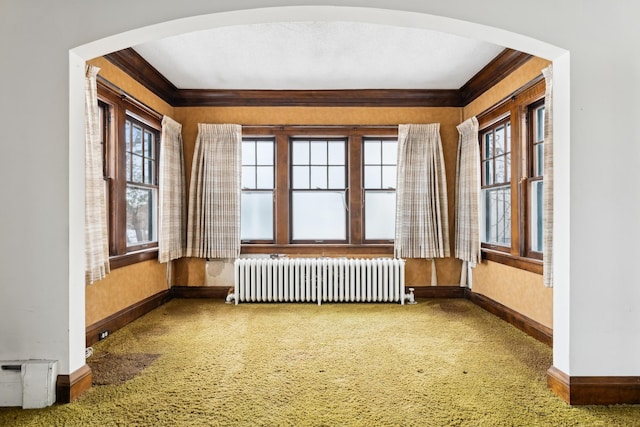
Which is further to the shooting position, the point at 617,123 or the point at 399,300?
the point at 399,300

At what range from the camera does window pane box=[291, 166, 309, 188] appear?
5.36 meters

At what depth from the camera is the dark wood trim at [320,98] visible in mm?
5141

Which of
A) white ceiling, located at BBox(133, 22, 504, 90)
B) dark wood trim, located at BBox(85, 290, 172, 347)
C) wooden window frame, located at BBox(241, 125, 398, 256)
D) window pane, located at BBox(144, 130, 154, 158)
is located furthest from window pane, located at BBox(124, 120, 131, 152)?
dark wood trim, located at BBox(85, 290, 172, 347)

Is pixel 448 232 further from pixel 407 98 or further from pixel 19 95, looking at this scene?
pixel 19 95

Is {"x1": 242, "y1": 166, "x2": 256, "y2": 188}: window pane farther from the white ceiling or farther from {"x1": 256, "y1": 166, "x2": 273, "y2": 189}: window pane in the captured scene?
the white ceiling

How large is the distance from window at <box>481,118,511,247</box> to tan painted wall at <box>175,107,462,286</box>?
1.72 feet

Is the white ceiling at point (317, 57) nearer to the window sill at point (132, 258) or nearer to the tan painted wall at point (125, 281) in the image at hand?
the tan painted wall at point (125, 281)

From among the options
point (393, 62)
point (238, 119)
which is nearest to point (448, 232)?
point (393, 62)

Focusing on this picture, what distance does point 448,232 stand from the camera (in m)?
5.17

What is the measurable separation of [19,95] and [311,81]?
316 cm

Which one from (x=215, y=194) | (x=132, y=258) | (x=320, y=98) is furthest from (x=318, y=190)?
(x=132, y=258)

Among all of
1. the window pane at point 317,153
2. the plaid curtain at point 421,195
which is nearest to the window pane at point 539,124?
the plaid curtain at point 421,195

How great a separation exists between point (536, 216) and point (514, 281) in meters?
0.73

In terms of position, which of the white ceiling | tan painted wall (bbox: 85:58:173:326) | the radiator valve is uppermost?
the white ceiling
